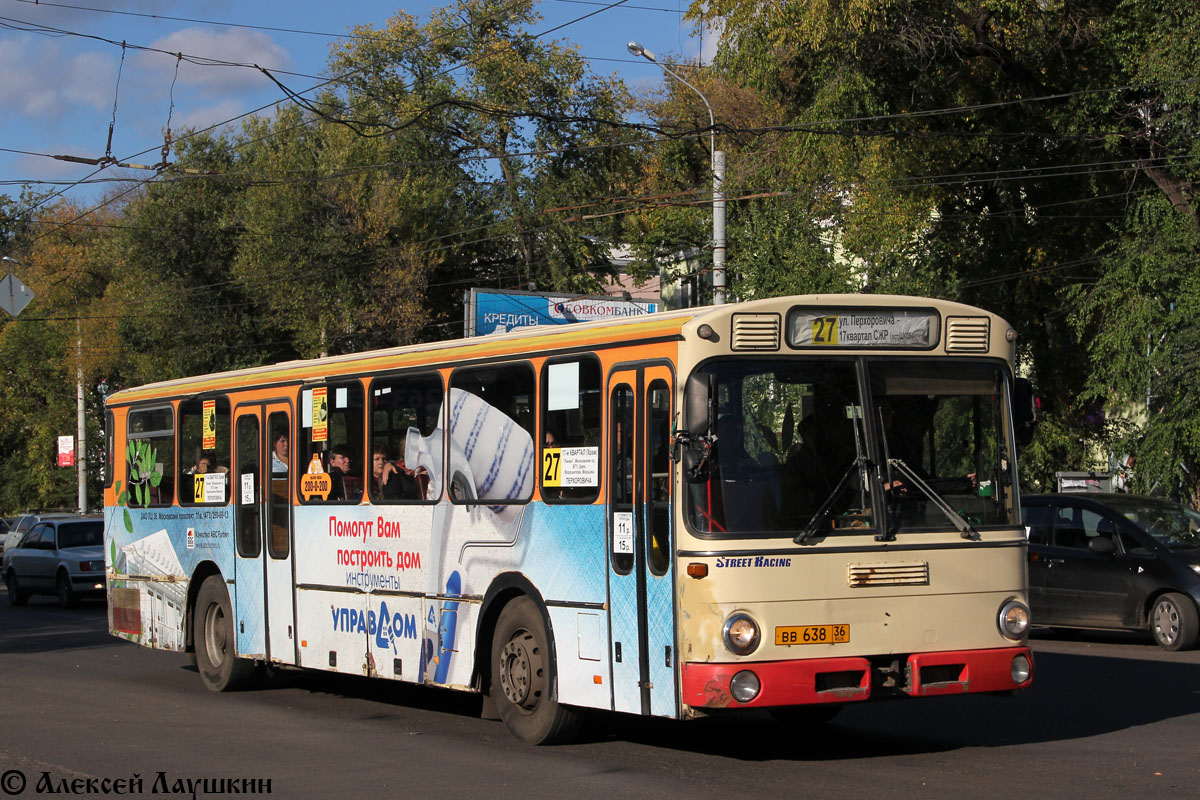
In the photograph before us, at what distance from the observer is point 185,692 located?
14.1 m

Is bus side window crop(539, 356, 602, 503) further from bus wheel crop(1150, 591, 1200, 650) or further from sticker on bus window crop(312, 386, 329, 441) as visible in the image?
bus wheel crop(1150, 591, 1200, 650)

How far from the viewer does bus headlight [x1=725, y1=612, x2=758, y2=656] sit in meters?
8.38

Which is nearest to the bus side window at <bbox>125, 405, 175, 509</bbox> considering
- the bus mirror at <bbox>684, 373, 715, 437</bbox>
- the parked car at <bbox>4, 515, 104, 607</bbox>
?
the bus mirror at <bbox>684, 373, 715, 437</bbox>

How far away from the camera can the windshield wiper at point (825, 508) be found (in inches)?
335

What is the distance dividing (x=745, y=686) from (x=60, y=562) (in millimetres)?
22538

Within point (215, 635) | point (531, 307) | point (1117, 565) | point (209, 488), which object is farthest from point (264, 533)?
point (531, 307)

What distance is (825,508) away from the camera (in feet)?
28.2

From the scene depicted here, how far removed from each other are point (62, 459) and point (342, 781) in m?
44.5

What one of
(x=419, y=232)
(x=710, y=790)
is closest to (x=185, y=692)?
(x=710, y=790)

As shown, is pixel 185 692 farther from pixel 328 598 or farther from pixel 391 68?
pixel 391 68

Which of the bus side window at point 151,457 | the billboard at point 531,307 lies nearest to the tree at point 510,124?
the billboard at point 531,307

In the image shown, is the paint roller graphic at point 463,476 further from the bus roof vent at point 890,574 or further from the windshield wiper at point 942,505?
the windshield wiper at point 942,505

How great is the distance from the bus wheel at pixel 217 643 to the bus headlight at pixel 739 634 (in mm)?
7200

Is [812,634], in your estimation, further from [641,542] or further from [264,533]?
[264,533]
